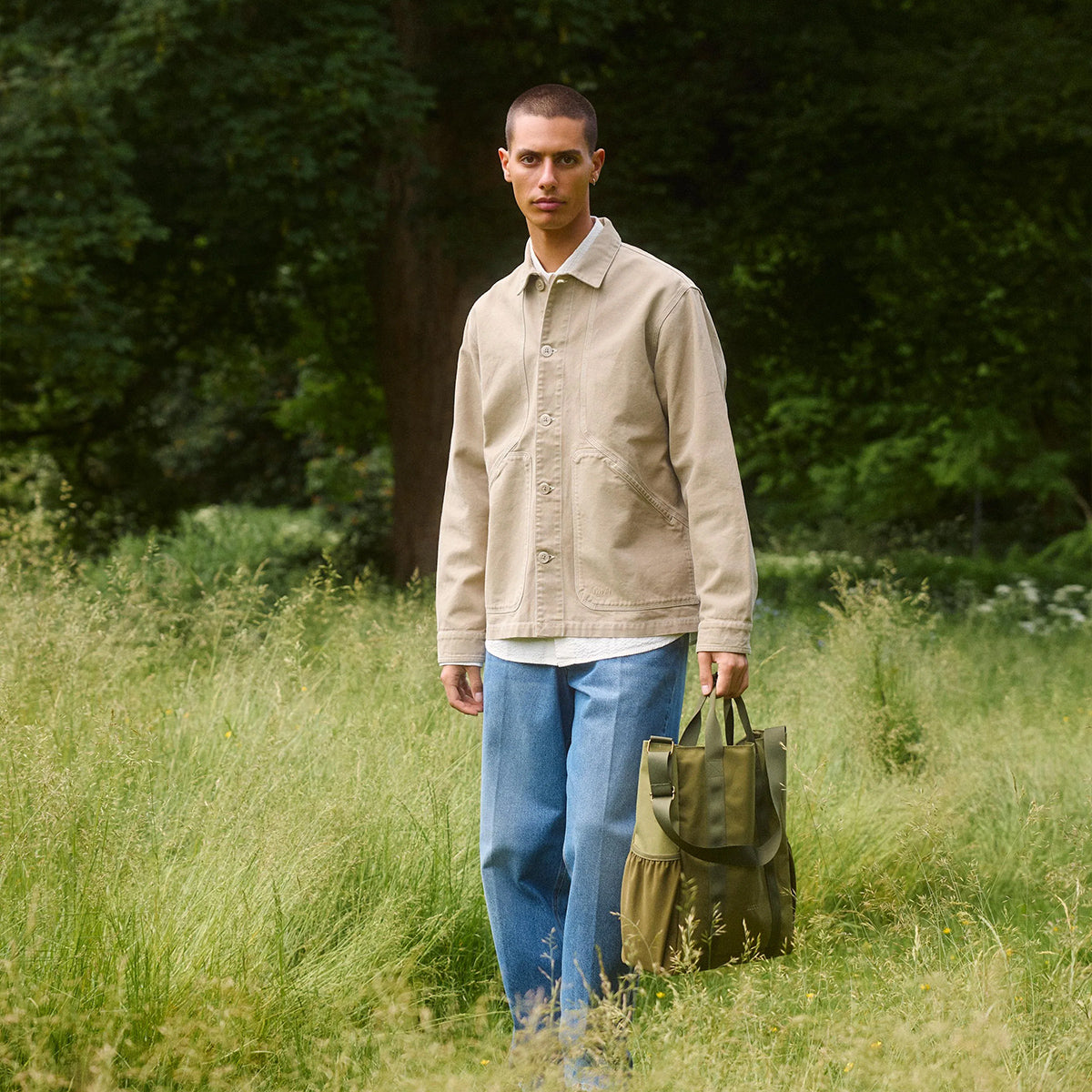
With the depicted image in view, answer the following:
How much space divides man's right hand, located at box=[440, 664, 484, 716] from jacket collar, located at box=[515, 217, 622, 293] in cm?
86

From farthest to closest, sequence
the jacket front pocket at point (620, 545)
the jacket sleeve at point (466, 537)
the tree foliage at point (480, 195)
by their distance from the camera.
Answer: the tree foliage at point (480, 195)
the jacket sleeve at point (466, 537)
the jacket front pocket at point (620, 545)

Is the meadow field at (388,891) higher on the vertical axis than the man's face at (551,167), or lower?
lower

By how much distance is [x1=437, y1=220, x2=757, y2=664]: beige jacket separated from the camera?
8.40ft

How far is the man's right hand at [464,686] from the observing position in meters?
2.92

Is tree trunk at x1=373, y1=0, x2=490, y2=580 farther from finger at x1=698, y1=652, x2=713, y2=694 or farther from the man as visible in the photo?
finger at x1=698, y1=652, x2=713, y2=694

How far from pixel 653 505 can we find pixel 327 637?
3.53 m

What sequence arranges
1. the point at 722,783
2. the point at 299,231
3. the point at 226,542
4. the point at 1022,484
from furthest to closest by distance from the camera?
the point at 1022,484 → the point at 226,542 → the point at 299,231 → the point at 722,783

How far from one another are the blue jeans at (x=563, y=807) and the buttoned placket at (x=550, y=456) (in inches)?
6.7

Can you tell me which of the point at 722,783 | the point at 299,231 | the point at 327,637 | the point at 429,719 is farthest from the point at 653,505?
the point at 299,231

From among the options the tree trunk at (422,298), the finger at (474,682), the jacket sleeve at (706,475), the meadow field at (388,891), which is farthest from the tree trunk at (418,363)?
the jacket sleeve at (706,475)

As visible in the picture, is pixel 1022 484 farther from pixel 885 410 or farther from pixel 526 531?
pixel 526 531

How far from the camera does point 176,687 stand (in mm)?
4945

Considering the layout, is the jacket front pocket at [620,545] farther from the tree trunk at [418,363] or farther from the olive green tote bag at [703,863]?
the tree trunk at [418,363]

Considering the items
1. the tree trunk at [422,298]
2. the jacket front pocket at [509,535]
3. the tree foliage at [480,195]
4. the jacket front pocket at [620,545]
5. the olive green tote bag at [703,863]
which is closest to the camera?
the olive green tote bag at [703,863]
